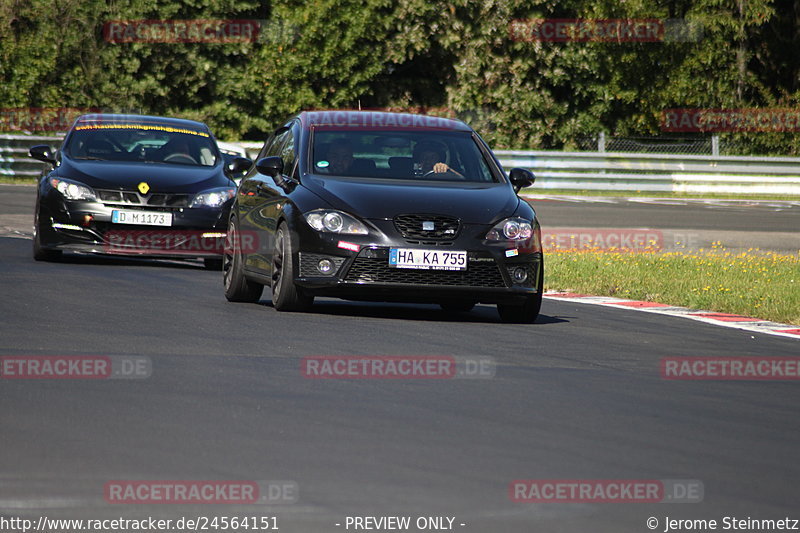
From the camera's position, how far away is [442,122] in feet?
43.2

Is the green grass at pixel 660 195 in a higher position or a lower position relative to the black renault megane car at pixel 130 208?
lower

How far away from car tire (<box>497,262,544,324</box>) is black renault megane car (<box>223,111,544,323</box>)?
0.01 meters

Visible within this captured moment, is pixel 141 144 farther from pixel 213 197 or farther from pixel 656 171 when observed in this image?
pixel 656 171

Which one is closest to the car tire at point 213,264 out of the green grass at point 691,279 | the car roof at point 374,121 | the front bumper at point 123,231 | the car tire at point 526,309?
the front bumper at point 123,231

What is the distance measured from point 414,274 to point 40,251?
6224 mm

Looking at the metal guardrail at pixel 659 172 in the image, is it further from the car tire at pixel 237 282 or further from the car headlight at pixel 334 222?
the car headlight at pixel 334 222

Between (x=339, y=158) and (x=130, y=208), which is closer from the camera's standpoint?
(x=339, y=158)

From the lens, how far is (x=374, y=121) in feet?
42.0

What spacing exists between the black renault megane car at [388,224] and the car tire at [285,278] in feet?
0.03

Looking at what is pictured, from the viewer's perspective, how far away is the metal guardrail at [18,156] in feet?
120

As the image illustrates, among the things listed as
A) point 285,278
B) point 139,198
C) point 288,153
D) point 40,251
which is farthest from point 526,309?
point 40,251

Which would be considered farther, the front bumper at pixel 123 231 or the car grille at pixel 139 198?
the car grille at pixel 139 198

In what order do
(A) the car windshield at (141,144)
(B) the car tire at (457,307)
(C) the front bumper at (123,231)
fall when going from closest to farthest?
(B) the car tire at (457,307)
(C) the front bumper at (123,231)
(A) the car windshield at (141,144)

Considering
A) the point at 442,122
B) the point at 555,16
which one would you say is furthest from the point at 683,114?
the point at 442,122
